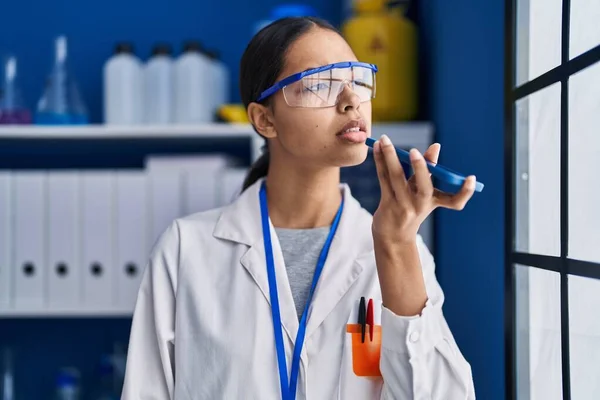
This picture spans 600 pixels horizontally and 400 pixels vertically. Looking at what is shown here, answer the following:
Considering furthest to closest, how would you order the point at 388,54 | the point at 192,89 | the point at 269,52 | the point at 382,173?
the point at 192,89 < the point at 388,54 < the point at 269,52 < the point at 382,173

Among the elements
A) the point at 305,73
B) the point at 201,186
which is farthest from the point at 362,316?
the point at 201,186

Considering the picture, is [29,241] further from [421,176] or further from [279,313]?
[421,176]

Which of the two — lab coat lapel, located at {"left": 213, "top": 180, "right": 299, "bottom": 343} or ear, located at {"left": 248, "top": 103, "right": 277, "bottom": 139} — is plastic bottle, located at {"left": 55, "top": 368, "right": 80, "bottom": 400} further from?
ear, located at {"left": 248, "top": 103, "right": 277, "bottom": 139}

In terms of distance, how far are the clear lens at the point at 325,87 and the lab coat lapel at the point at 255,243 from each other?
242 millimetres

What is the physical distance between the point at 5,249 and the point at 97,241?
0.91ft

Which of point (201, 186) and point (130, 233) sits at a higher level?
point (201, 186)

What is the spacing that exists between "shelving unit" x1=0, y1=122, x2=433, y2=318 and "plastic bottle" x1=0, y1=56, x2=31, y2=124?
0.07 meters

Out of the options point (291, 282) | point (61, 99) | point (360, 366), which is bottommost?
point (360, 366)

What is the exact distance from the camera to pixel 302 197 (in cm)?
140

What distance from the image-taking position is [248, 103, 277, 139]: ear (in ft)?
4.50

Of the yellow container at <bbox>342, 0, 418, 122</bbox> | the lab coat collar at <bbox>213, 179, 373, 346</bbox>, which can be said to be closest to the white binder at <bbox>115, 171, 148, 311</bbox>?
the yellow container at <bbox>342, 0, 418, 122</bbox>

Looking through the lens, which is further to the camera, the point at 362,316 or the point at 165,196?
the point at 165,196

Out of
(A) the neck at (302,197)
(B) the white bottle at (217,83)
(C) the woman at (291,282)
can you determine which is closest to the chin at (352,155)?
(C) the woman at (291,282)

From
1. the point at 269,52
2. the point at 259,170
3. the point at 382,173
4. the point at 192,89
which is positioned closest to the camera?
the point at 382,173
